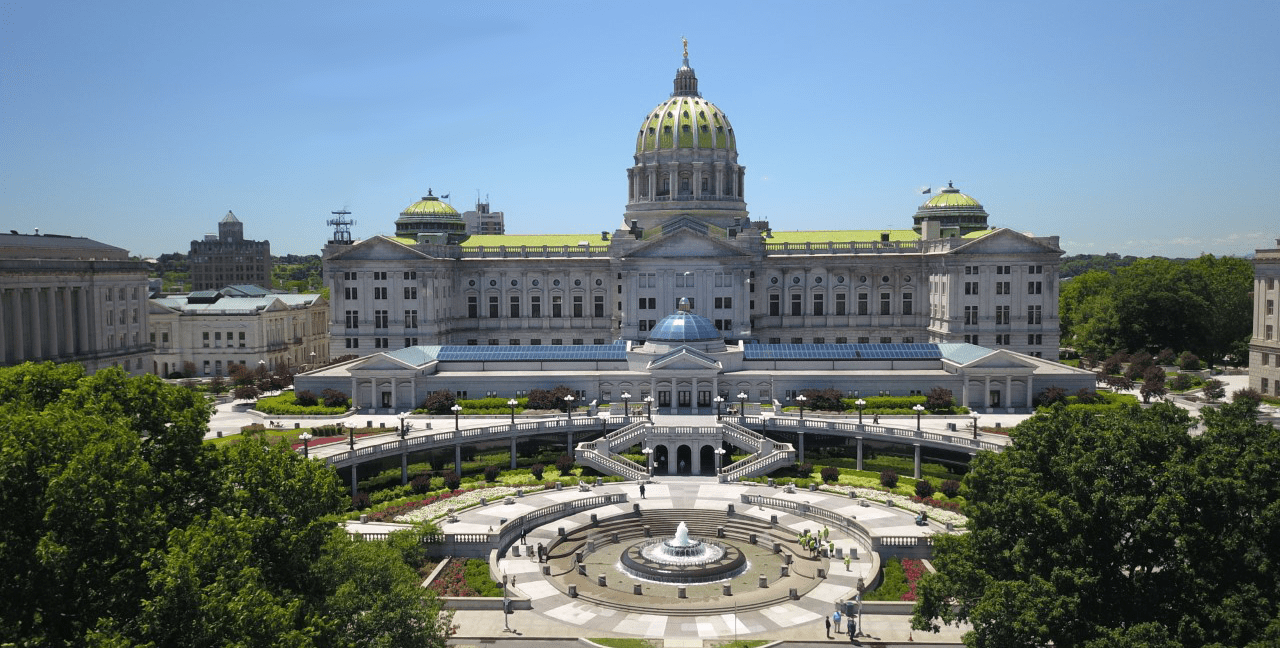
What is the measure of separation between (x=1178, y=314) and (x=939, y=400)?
54860mm

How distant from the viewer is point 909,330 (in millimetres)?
130250

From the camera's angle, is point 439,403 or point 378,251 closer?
point 439,403

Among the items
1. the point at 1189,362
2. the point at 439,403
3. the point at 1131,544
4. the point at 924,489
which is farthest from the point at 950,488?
the point at 1189,362

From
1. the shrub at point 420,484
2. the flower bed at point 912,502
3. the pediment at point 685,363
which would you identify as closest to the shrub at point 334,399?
the shrub at point 420,484

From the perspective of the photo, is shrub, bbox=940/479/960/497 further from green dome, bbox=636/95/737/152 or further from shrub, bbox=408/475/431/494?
green dome, bbox=636/95/737/152

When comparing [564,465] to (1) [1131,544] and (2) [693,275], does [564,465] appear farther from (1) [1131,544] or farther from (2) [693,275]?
(2) [693,275]

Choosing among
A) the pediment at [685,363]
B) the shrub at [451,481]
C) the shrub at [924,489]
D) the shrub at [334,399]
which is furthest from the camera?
the shrub at [334,399]

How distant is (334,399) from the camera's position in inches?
3762

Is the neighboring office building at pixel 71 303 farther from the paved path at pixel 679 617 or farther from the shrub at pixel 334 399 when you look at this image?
the paved path at pixel 679 617

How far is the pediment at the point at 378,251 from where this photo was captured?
415 feet

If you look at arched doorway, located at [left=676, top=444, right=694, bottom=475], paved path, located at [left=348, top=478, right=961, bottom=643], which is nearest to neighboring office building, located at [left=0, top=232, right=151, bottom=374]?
paved path, located at [left=348, top=478, right=961, bottom=643]

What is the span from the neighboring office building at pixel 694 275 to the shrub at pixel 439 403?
3354 cm

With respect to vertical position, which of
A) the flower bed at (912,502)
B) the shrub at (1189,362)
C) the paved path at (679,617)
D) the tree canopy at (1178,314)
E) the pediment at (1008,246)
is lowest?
the paved path at (679,617)

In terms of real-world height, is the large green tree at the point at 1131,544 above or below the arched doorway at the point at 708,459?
above
